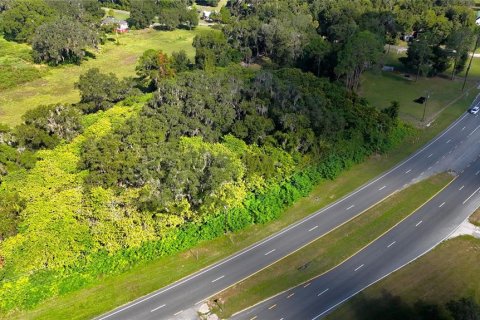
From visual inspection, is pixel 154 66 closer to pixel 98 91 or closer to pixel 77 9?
pixel 98 91

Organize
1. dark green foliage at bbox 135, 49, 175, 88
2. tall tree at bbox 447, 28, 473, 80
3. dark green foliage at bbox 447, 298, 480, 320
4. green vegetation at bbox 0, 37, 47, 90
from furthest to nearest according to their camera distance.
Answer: green vegetation at bbox 0, 37, 47, 90, tall tree at bbox 447, 28, 473, 80, dark green foliage at bbox 135, 49, 175, 88, dark green foliage at bbox 447, 298, 480, 320

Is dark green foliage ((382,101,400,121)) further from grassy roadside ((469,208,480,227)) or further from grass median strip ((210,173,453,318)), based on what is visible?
grassy roadside ((469,208,480,227))

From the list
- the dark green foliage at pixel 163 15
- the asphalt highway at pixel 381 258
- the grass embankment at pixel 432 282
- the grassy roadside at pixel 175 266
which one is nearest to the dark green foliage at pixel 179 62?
the grassy roadside at pixel 175 266

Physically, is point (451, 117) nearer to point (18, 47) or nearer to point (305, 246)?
point (305, 246)

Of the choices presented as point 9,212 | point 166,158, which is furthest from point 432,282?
point 9,212

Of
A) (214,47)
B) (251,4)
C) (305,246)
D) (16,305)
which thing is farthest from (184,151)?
(251,4)

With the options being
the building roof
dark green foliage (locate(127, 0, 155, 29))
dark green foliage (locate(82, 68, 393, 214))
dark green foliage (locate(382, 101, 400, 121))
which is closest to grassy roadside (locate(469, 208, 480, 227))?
dark green foliage (locate(82, 68, 393, 214))

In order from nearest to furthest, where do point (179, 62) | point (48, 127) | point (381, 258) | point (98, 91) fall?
point (381, 258)
point (48, 127)
point (98, 91)
point (179, 62)
